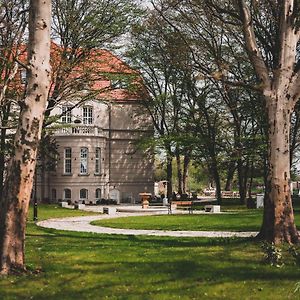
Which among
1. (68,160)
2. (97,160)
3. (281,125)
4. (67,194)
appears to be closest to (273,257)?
(281,125)

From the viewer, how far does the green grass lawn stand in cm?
764

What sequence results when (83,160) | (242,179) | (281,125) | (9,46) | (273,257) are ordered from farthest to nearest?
(83,160)
(242,179)
(9,46)
(281,125)
(273,257)

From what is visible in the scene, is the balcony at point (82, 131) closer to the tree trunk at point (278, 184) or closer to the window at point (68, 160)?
the window at point (68, 160)

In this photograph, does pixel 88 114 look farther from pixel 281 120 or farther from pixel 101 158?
pixel 281 120

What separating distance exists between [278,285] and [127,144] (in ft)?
145

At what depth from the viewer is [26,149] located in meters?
8.88

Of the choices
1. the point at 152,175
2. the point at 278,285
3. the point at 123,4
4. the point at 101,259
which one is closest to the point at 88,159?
the point at 152,175

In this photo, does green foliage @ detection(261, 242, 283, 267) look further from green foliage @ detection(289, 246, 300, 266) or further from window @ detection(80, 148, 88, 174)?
window @ detection(80, 148, 88, 174)

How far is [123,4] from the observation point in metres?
28.0

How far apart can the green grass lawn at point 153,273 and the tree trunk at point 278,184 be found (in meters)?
0.65

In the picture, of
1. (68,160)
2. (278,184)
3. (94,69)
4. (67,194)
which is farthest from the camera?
(68,160)

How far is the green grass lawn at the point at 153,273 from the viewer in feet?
25.1

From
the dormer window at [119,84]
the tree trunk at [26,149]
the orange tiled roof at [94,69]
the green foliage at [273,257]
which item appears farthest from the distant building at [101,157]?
the green foliage at [273,257]

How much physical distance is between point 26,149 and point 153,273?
3183mm
